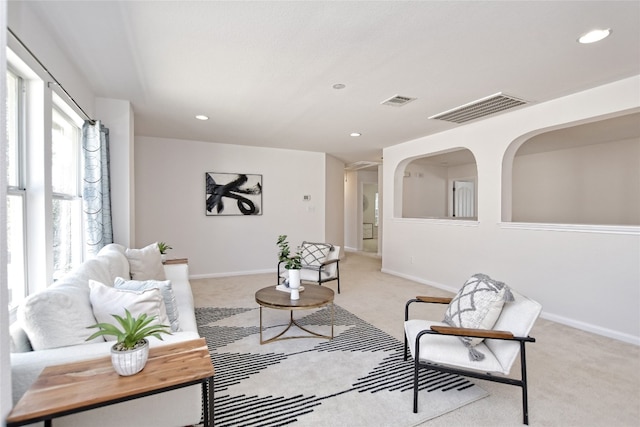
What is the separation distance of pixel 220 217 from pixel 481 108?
446cm

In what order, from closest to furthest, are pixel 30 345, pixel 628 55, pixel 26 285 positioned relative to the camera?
pixel 30 345 → pixel 26 285 → pixel 628 55

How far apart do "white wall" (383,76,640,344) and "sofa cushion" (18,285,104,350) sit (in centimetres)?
428

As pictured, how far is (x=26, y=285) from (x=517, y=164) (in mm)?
7944

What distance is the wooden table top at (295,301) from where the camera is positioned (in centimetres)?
280

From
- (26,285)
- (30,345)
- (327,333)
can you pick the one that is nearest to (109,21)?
(26,285)

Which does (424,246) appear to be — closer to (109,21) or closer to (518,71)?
(518,71)

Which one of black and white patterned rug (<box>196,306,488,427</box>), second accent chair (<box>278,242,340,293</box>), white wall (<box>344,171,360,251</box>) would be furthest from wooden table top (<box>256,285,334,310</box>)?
white wall (<box>344,171,360,251</box>)

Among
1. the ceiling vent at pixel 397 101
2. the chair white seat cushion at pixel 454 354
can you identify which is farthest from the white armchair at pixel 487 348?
the ceiling vent at pixel 397 101

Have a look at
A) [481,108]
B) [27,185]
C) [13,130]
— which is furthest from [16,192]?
[481,108]

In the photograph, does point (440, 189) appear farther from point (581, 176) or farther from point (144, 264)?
point (144, 264)

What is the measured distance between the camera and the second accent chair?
14.8 ft

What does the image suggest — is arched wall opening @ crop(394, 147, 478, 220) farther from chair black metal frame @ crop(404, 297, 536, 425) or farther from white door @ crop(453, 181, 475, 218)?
chair black metal frame @ crop(404, 297, 536, 425)

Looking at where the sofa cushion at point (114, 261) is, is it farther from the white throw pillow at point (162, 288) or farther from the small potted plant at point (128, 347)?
the small potted plant at point (128, 347)

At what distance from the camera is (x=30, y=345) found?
1542mm
